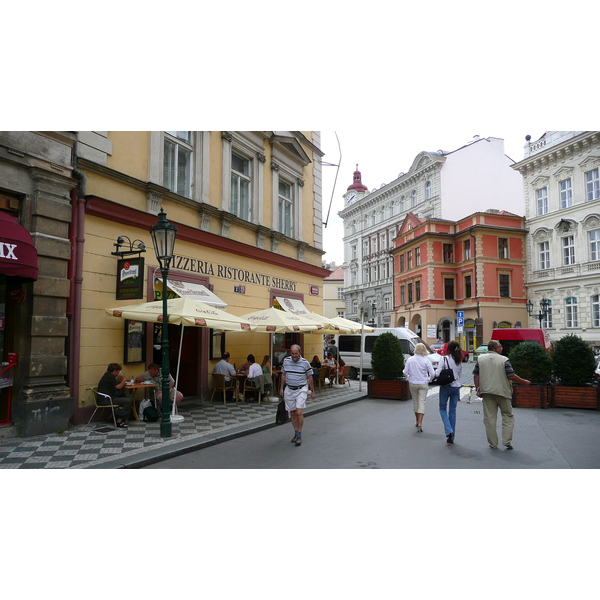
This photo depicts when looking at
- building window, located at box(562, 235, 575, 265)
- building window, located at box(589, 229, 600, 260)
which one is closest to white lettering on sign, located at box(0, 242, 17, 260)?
building window, located at box(589, 229, 600, 260)

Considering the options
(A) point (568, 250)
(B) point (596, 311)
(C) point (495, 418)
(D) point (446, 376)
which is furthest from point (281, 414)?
(A) point (568, 250)

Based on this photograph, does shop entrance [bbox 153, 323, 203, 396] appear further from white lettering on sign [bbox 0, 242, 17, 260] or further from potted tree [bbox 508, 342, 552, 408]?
potted tree [bbox 508, 342, 552, 408]

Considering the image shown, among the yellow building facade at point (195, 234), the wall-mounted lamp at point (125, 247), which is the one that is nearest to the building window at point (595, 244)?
the yellow building facade at point (195, 234)

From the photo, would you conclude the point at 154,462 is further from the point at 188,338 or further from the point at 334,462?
the point at 188,338

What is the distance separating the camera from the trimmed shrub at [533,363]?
12.2m

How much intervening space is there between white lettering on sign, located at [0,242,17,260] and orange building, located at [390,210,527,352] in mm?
36335

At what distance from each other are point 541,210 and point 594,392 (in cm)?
3302

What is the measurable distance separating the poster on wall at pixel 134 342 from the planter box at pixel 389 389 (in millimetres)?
7160

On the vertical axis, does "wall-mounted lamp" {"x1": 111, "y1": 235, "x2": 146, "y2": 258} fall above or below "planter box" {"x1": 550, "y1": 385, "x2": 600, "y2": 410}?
above

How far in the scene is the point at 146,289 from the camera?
11297 mm

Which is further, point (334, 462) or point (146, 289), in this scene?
point (146, 289)

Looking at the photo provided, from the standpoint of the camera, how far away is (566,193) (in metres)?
37.0

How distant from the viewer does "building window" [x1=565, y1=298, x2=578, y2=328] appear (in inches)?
1403

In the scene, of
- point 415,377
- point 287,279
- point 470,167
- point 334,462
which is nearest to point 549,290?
point 470,167
